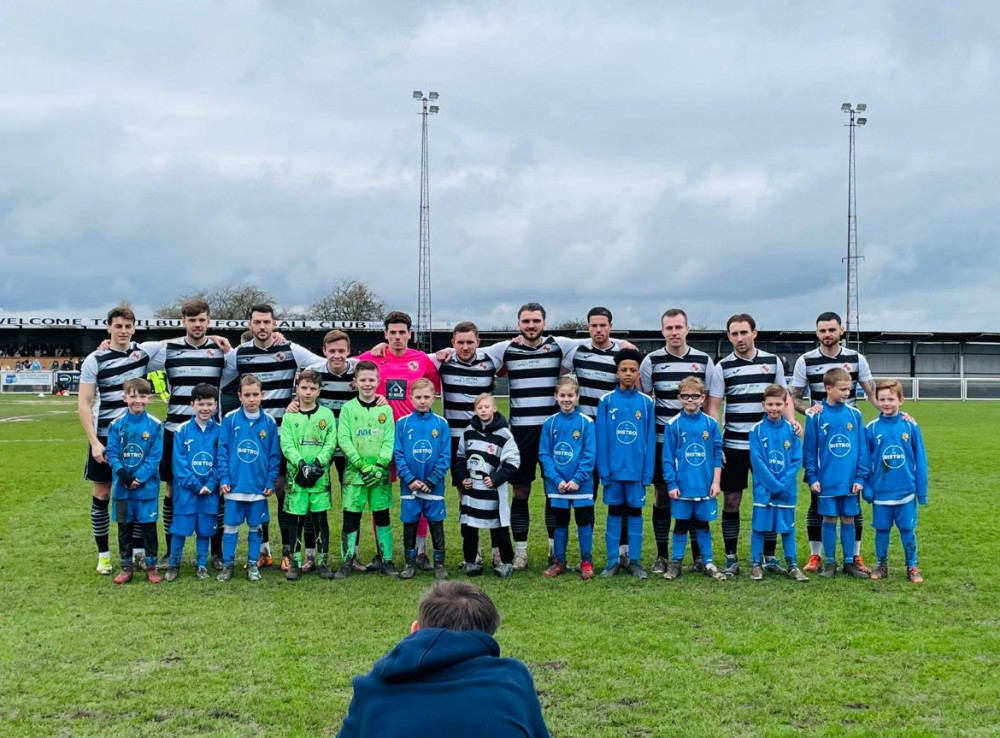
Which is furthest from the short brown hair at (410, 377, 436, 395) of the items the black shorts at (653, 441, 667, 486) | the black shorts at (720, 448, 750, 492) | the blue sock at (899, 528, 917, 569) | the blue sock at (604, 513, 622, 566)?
the blue sock at (899, 528, 917, 569)

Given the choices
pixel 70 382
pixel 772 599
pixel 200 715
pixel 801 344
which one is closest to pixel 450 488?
pixel 772 599

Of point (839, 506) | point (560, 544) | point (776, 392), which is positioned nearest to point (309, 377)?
point (560, 544)

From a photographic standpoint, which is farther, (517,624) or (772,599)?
(772,599)

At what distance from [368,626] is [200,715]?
1.38m

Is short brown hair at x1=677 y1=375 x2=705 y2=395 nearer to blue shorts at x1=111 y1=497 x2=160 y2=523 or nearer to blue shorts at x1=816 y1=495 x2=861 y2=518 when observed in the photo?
blue shorts at x1=816 y1=495 x2=861 y2=518

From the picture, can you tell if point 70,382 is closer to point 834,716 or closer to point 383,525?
point 383,525

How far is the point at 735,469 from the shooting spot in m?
6.39

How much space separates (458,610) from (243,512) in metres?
4.41

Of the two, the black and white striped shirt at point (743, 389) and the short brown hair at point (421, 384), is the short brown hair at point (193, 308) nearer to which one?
the short brown hair at point (421, 384)

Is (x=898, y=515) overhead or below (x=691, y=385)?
below

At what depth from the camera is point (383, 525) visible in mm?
6461

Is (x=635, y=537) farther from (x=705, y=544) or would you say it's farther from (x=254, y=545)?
(x=254, y=545)

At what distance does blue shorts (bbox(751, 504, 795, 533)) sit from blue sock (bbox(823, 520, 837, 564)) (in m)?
0.38

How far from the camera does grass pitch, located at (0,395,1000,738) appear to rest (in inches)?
146
